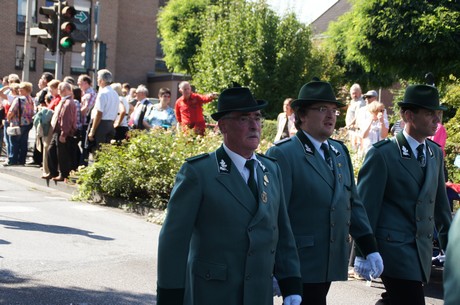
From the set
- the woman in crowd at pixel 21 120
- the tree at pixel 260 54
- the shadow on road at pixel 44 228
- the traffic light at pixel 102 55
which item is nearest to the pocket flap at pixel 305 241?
the shadow on road at pixel 44 228

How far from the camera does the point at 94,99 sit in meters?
15.9

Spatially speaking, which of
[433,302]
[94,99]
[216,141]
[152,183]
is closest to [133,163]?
[152,183]

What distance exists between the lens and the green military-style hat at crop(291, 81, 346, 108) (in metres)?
5.23

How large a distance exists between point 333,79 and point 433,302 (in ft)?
93.9

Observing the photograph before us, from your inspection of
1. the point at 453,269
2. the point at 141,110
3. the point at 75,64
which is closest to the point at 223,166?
the point at 453,269

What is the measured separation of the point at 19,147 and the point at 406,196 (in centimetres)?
1401

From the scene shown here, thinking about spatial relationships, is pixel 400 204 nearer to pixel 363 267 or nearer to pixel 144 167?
pixel 363 267

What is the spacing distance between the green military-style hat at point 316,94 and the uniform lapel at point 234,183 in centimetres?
119

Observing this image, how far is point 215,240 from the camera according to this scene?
4.09 m

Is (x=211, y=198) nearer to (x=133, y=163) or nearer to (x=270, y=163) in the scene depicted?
(x=270, y=163)

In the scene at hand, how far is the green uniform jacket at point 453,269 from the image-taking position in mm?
2139

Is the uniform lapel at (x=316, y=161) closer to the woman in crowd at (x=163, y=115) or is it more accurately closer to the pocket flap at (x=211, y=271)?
the pocket flap at (x=211, y=271)

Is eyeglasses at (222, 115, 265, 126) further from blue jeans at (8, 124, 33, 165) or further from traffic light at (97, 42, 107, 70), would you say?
traffic light at (97, 42, 107, 70)

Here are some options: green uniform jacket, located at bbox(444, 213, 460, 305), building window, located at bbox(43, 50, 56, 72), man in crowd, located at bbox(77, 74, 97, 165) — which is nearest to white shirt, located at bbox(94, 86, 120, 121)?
man in crowd, located at bbox(77, 74, 97, 165)
